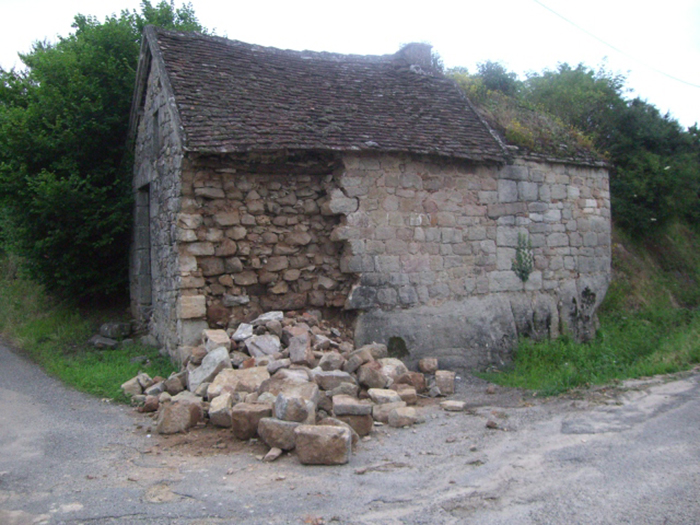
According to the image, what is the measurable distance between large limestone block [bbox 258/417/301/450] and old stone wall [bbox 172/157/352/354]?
9.75 ft

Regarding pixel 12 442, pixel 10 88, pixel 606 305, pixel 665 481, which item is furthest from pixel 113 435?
pixel 606 305

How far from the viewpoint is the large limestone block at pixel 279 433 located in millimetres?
5277

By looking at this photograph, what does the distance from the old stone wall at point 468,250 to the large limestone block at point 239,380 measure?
2070mm

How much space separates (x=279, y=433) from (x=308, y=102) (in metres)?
5.65

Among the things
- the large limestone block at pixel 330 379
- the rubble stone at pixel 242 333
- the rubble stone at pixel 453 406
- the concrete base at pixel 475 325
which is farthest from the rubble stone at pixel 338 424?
the concrete base at pixel 475 325

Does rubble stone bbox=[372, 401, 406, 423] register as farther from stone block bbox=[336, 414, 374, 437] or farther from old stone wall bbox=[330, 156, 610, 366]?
old stone wall bbox=[330, 156, 610, 366]

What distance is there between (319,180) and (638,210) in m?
10.2

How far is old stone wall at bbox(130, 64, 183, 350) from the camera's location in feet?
27.4

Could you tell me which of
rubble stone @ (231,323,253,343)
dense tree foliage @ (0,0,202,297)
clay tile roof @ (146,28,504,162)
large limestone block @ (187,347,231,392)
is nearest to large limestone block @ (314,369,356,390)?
large limestone block @ (187,347,231,392)

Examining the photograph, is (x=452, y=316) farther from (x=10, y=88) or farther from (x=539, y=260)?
(x=10, y=88)

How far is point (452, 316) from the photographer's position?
30.0ft

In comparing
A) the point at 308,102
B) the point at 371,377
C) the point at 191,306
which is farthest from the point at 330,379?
the point at 308,102

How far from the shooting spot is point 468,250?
9461mm

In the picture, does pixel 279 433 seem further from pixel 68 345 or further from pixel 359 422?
pixel 68 345
